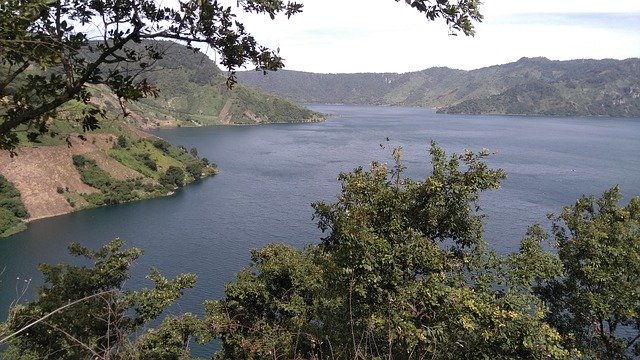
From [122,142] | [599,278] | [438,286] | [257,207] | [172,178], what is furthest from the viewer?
[122,142]

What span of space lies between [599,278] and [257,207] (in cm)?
5857

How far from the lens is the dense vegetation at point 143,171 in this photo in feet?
250

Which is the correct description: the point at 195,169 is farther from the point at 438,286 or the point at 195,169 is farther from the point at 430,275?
the point at 438,286

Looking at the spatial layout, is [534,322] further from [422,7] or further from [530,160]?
[530,160]

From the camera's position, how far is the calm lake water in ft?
158

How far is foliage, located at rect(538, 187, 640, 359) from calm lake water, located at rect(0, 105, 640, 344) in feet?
63.8

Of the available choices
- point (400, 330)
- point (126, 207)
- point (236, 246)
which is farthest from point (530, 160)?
point (400, 330)

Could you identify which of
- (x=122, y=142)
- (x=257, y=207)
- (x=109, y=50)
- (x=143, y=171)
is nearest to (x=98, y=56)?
(x=109, y=50)

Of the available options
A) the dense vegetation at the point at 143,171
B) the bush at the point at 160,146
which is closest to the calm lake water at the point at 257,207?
the dense vegetation at the point at 143,171

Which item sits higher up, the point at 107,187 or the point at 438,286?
the point at 438,286

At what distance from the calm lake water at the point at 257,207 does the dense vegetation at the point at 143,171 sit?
118 inches

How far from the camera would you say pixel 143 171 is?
86.2 meters

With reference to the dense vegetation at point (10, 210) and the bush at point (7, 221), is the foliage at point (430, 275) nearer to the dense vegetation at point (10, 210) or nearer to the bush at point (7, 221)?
the bush at point (7, 221)

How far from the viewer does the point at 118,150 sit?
292 ft
